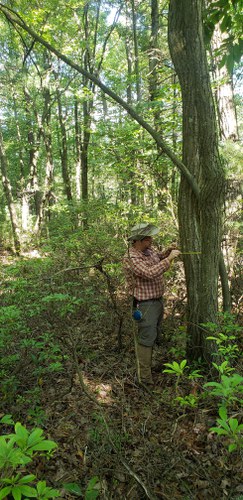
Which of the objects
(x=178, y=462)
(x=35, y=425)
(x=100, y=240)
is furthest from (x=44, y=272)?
(x=178, y=462)

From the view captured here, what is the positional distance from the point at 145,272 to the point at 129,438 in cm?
184

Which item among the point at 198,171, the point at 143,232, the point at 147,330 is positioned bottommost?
the point at 147,330

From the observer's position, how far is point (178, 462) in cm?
296

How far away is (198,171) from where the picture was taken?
3.68 metres

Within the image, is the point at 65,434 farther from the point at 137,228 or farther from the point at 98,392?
the point at 137,228

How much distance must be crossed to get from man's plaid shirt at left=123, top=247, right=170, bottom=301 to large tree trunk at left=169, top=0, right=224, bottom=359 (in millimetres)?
433

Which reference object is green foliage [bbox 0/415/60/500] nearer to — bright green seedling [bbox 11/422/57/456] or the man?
bright green seedling [bbox 11/422/57/456]

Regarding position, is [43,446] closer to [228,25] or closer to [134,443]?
[134,443]

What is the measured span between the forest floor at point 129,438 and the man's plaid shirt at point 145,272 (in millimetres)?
829

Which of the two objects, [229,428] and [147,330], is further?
[147,330]

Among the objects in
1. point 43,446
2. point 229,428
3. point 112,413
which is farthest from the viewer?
→ point 112,413

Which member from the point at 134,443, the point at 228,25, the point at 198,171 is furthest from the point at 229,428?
the point at 228,25

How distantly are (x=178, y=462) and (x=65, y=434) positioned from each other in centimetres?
121

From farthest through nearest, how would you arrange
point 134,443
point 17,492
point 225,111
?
point 225,111 < point 134,443 < point 17,492
